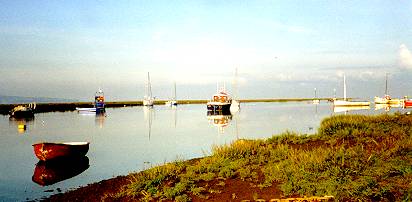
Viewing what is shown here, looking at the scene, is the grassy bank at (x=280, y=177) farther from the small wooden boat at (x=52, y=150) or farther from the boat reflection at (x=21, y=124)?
the boat reflection at (x=21, y=124)

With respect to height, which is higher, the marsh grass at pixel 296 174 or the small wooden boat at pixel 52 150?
the marsh grass at pixel 296 174

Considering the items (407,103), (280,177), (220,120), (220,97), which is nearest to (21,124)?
(220,120)

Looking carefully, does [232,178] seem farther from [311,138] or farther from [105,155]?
[105,155]

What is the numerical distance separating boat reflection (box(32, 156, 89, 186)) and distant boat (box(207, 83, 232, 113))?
72324mm

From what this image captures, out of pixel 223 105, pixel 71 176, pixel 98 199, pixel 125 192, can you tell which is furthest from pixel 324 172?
pixel 223 105

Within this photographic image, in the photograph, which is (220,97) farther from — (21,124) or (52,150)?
(52,150)

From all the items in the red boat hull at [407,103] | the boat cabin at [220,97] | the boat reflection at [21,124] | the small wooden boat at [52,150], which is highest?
the boat cabin at [220,97]

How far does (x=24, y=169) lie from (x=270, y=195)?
1968 centimetres

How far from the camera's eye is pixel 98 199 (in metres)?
13.9

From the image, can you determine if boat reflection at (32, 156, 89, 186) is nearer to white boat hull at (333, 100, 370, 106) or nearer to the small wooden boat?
the small wooden boat

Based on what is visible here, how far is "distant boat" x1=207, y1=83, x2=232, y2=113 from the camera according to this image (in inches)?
3935

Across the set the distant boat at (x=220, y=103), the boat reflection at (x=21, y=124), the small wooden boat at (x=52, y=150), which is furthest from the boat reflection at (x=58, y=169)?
the distant boat at (x=220, y=103)

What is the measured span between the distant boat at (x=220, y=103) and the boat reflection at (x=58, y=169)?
7232 centimetres

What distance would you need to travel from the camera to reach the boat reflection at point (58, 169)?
2132 centimetres
